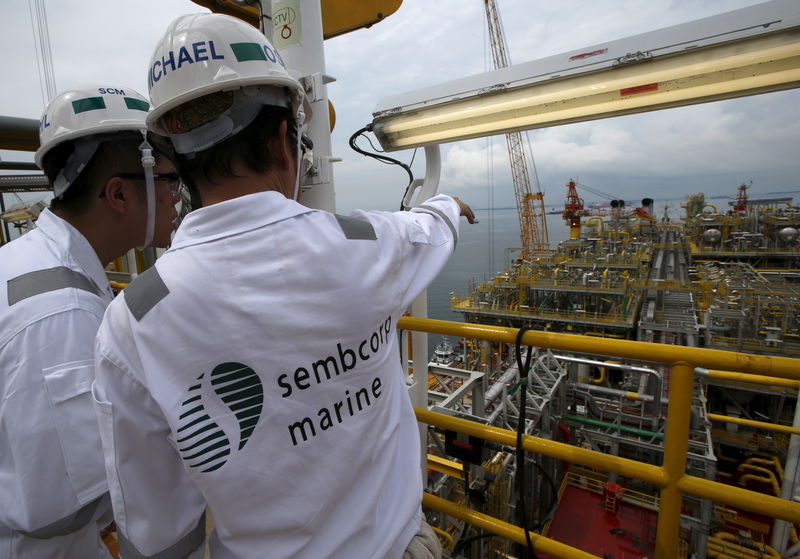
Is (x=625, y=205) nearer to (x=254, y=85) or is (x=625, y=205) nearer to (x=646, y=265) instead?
(x=646, y=265)

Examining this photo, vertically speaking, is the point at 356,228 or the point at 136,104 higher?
the point at 136,104

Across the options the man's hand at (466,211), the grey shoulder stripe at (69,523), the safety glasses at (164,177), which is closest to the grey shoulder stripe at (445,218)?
the man's hand at (466,211)

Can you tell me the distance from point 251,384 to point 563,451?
1255 millimetres

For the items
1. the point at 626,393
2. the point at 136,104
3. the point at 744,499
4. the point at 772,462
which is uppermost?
the point at 136,104

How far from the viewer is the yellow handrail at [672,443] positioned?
1164 millimetres

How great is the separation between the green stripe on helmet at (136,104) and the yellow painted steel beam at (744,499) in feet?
7.59

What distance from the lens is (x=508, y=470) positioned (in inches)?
211

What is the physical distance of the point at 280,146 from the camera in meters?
0.96

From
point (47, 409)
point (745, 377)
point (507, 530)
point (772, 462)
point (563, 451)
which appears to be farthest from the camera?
point (772, 462)

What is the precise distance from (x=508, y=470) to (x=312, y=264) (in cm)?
556

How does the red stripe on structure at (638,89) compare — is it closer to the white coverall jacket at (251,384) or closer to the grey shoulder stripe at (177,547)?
the white coverall jacket at (251,384)

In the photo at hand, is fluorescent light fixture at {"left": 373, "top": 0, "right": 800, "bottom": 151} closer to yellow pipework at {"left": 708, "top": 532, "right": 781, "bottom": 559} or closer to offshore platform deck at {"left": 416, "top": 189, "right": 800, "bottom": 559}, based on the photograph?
offshore platform deck at {"left": 416, "top": 189, "right": 800, "bottom": 559}

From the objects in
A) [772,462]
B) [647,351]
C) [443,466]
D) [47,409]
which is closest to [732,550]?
[772,462]

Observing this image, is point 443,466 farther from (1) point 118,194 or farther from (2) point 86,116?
(2) point 86,116
